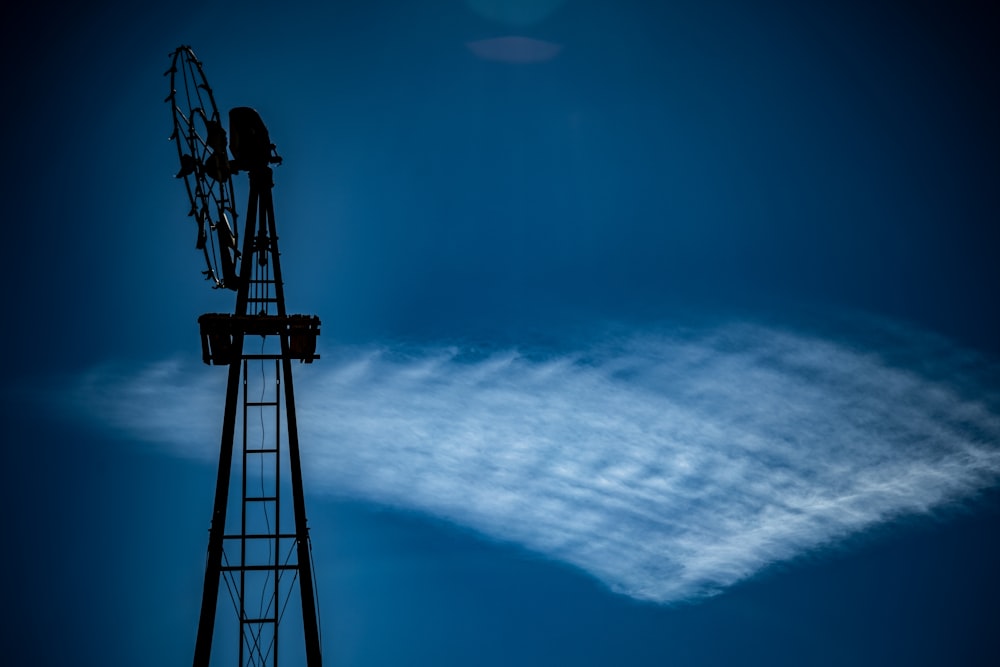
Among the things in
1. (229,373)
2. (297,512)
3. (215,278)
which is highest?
(215,278)

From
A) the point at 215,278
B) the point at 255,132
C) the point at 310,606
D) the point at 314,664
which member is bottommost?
the point at 314,664

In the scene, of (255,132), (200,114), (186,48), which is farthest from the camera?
(255,132)

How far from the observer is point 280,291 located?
15516 millimetres

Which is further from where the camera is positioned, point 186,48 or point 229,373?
point 229,373

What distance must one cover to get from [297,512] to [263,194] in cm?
640

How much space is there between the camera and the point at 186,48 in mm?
13141

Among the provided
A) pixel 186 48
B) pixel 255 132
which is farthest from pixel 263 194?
pixel 186 48

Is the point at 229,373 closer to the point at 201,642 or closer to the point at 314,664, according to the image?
the point at 201,642

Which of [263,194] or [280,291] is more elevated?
[263,194]

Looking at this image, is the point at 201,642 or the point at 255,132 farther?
the point at 255,132

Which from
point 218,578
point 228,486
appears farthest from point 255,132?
point 218,578

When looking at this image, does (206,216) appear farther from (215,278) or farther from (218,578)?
(218,578)

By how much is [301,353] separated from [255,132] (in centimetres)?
461

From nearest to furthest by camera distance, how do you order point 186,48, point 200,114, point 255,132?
point 186,48
point 200,114
point 255,132
